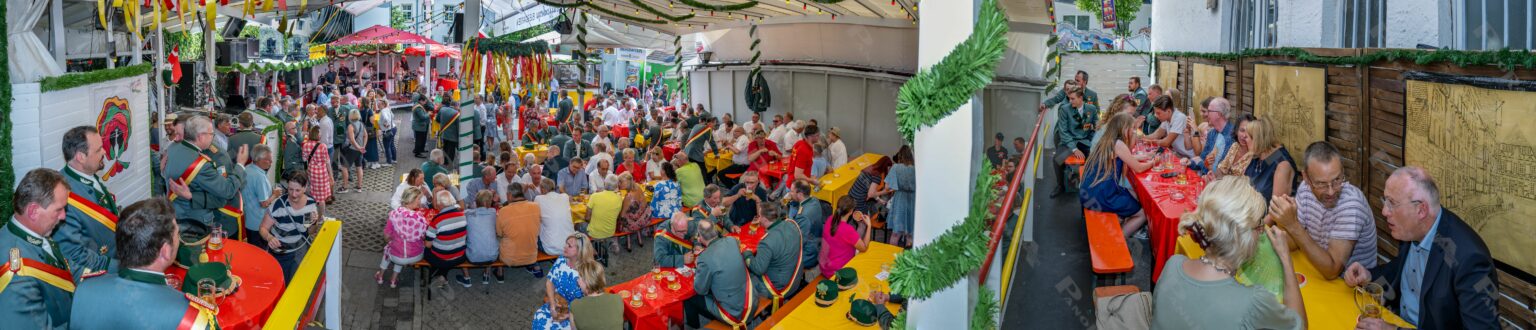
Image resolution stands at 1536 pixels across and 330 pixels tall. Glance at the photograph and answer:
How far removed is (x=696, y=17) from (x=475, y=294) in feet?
27.8

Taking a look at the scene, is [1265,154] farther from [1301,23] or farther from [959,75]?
[1301,23]

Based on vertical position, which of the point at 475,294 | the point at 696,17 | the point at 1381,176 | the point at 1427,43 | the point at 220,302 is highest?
the point at 696,17

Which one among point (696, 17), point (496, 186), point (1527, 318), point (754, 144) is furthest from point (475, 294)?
point (696, 17)

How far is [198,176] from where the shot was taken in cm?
697

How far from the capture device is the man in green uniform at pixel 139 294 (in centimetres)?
346

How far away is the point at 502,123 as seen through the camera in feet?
59.1

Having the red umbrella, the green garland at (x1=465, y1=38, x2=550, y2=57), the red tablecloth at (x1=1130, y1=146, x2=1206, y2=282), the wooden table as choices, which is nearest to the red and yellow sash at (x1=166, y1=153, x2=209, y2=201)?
the wooden table

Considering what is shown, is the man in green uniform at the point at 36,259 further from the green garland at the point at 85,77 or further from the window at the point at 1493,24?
the window at the point at 1493,24

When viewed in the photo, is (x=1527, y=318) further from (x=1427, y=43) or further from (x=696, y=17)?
(x=696, y=17)

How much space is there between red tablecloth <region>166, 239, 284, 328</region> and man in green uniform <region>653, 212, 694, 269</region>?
2.65 meters

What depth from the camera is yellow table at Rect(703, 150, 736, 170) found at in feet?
42.3

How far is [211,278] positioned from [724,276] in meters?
2.95

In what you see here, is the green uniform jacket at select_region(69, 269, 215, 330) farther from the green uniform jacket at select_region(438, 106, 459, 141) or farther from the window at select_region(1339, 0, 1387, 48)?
the green uniform jacket at select_region(438, 106, 459, 141)

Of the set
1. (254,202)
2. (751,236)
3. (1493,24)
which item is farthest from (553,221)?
(1493,24)
